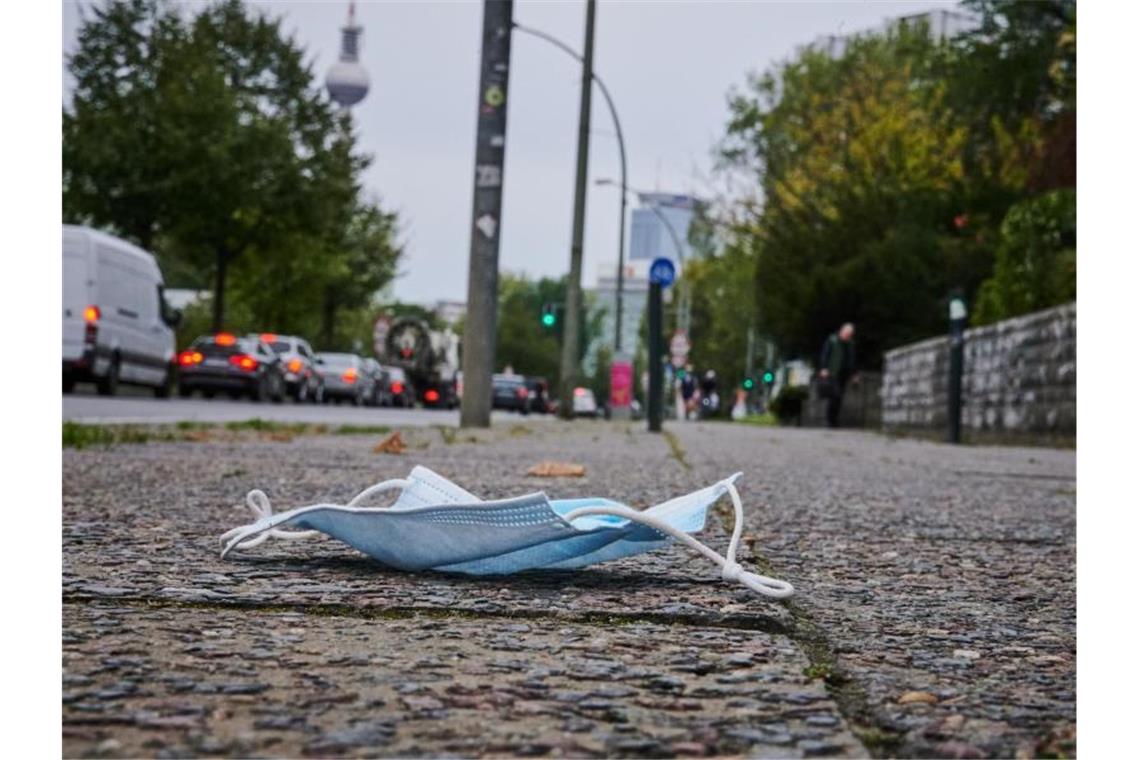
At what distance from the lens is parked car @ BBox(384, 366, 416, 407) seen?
41459 mm

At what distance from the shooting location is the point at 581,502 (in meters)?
2.26

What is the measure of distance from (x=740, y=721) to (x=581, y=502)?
0.96m

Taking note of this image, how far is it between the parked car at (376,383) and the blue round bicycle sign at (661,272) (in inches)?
898

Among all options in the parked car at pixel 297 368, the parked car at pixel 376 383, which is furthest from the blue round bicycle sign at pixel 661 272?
the parked car at pixel 376 383

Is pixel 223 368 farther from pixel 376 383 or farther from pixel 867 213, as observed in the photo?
pixel 867 213

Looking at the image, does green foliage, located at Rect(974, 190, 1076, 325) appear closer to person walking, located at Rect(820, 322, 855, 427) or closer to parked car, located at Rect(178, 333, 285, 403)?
person walking, located at Rect(820, 322, 855, 427)

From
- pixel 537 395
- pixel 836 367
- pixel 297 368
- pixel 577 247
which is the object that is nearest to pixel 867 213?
pixel 836 367

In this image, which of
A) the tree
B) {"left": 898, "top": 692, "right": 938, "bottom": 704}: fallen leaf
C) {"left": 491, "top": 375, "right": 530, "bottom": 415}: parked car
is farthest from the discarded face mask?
{"left": 491, "top": 375, "right": 530, "bottom": 415}: parked car

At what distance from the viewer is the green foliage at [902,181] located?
23.8 m

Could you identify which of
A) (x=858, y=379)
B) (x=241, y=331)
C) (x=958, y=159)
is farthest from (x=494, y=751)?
(x=241, y=331)

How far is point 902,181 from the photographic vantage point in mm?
33156

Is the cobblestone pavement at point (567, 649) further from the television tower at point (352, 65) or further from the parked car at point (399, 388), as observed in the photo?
the parked car at point (399, 388)

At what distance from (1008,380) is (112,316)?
39.7 feet
